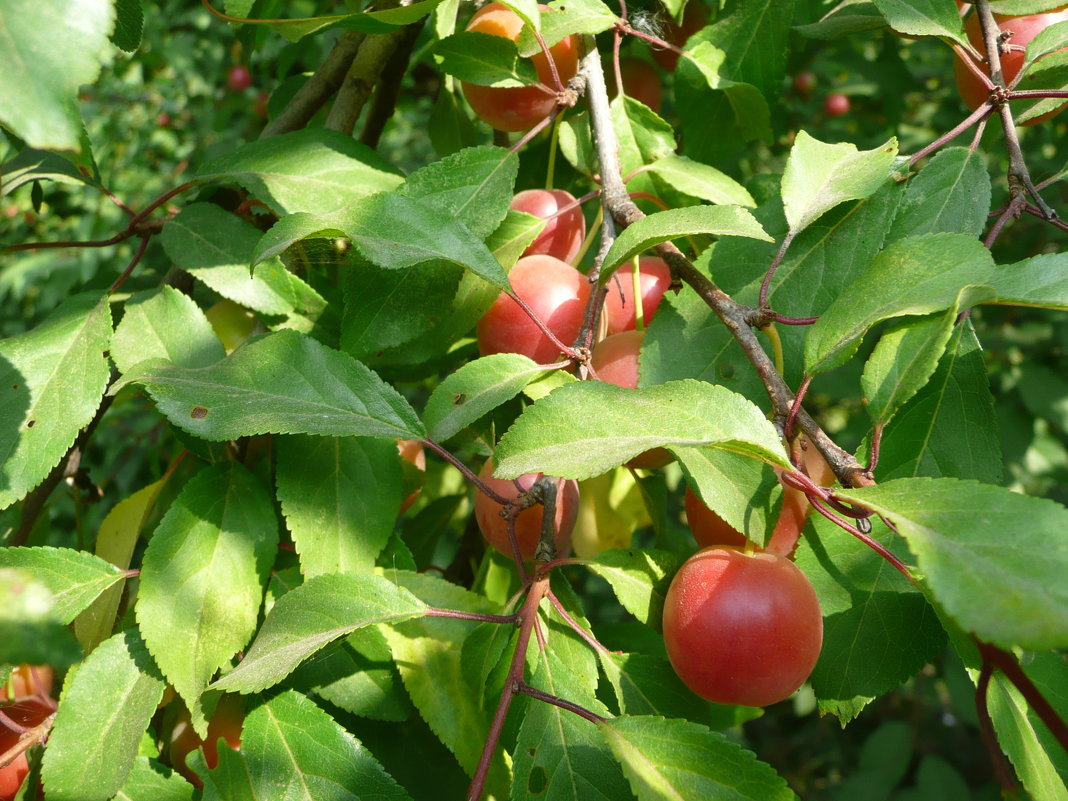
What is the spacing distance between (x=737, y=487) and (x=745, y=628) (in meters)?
0.09

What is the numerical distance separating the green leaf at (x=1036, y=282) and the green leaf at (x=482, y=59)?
47 cm

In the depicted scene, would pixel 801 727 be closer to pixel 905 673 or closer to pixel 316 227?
pixel 905 673

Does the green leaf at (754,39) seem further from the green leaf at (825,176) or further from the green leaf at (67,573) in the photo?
the green leaf at (67,573)

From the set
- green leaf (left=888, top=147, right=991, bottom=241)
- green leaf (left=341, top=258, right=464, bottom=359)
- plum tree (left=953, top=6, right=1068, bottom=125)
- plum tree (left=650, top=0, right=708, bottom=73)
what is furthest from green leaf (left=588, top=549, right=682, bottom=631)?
plum tree (left=650, top=0, right=708, bottom=73)

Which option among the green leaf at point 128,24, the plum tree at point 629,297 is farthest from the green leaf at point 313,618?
the green leaf at point 128,24

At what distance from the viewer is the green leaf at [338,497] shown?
696 mm

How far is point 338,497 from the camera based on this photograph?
0.72 m

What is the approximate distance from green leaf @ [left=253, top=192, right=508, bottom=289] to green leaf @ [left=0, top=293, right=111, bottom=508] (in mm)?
241

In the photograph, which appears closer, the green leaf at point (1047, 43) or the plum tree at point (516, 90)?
the green leaf at point (1047, 43)

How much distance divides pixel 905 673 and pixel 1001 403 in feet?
4.74

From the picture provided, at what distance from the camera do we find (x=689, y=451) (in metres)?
0.56

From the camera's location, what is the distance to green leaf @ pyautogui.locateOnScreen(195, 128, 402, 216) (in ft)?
2.56

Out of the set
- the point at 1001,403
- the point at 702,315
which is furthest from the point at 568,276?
the point at 1001,403

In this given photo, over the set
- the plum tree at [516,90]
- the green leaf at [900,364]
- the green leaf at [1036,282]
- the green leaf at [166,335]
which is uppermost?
the plum tree at [516,90]
